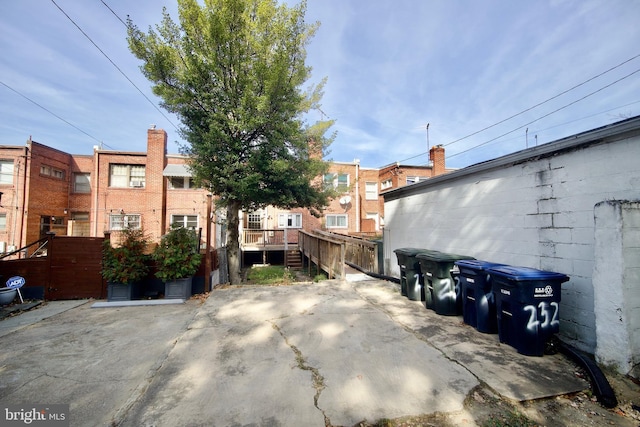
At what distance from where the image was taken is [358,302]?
211 inches

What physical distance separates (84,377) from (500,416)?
13.9 ft

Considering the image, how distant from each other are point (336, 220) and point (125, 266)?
16.2 metres

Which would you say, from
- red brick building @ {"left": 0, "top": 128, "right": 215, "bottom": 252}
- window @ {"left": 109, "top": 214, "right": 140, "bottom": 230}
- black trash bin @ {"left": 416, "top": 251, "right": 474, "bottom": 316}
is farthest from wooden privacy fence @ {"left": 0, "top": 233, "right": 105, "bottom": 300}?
window @ {"left": 109, "top": 214, "right": 140, "bottom": 230}

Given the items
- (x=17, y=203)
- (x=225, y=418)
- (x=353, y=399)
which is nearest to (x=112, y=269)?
(x=225, y=418)

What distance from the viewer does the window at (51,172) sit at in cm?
1595

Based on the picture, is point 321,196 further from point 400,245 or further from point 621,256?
point 621,256

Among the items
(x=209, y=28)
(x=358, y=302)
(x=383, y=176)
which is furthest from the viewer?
(x=383, y=176)

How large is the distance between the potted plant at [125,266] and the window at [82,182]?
1615 centimetres

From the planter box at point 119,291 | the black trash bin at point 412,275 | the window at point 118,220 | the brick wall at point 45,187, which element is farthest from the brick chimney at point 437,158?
the brick wall at point 45,187

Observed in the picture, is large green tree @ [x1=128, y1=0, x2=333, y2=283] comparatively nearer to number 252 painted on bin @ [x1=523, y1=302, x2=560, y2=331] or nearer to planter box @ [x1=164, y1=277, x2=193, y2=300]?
planter box @ [x1=164, y1=277, x2=193, y2=300]

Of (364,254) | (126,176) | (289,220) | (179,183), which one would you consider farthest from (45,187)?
(364,254)

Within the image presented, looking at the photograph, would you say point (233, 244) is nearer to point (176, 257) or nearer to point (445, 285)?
point (176, 257)

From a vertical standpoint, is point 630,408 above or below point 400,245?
below

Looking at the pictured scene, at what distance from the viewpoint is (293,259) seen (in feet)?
52.4
